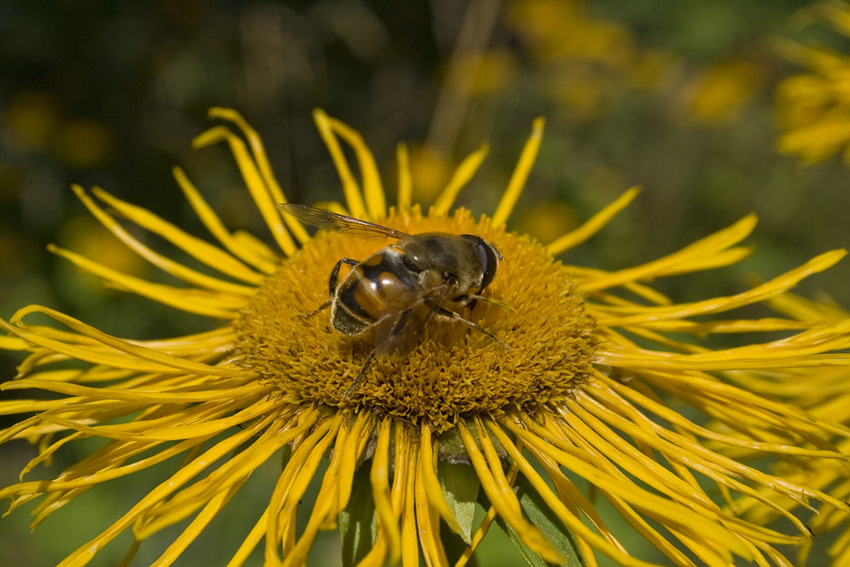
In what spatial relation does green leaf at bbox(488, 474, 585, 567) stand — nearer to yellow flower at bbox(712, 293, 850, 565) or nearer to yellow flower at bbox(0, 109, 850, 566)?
yellow flower at bbox(0, 109, 850, 566)

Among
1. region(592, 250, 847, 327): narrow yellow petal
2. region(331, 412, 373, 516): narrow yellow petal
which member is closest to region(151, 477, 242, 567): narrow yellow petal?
region(331, 412, 373, 516): narrow yellow petal

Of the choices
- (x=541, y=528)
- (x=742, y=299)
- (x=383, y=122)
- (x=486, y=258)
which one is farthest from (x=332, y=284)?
(x=383, y=122)

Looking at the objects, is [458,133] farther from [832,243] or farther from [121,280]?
[121,280]

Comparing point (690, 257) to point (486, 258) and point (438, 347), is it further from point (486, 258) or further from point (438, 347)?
point (438, 347)

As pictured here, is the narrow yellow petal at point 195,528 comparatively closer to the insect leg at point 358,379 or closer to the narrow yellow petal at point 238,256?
the insect leg at point 358,379

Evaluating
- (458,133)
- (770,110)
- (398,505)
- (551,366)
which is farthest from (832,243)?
(398,505)

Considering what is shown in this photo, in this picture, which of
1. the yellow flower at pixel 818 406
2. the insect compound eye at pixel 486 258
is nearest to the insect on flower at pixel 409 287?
the insect compound eye at pixel 486 258
